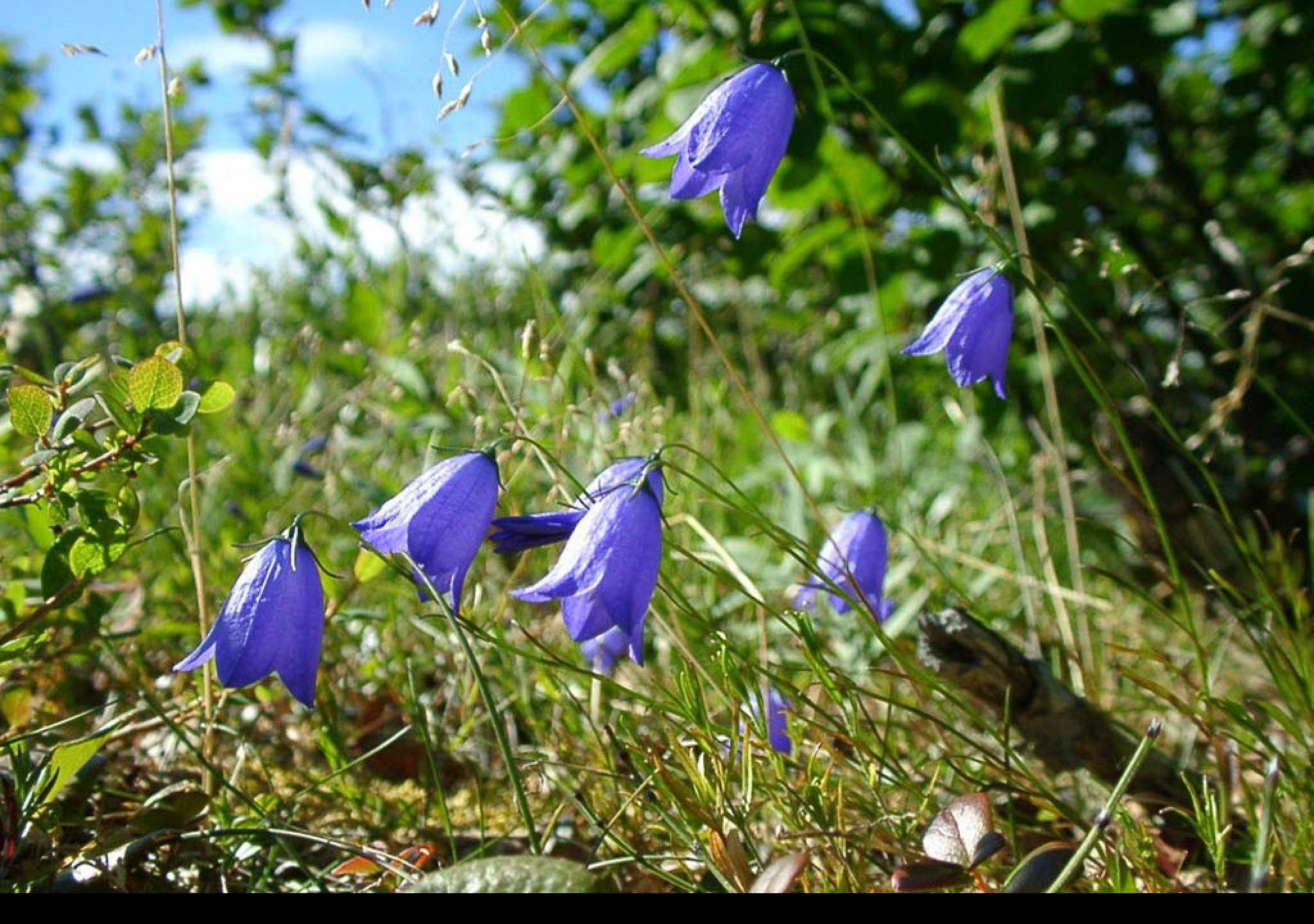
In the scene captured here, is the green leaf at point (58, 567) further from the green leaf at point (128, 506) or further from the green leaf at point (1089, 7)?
the green leaf at point (1089, 7)

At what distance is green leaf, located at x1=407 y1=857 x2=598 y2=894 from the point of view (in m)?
0.72

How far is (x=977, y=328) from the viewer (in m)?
1.16

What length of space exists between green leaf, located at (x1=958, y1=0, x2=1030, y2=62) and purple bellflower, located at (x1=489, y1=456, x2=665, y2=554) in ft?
4.82

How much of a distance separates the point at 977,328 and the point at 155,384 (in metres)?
0.80

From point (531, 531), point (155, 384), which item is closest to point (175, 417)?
point (155, 384)

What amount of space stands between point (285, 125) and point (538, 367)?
1820 millimetres

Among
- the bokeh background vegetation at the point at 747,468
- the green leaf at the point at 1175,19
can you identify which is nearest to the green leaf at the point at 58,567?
the bokeh background vegetation at the point at 747,468

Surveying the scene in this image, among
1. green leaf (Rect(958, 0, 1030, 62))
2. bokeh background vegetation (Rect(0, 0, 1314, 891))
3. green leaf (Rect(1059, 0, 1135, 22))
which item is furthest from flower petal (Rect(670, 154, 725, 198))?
green leaf (Rect(1059, 0, 1135, 22))

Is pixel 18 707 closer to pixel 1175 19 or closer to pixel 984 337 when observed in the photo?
pixel 984 337

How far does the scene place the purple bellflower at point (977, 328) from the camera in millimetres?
1155

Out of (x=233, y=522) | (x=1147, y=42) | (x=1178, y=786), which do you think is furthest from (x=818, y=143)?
(x=1178, y=786)

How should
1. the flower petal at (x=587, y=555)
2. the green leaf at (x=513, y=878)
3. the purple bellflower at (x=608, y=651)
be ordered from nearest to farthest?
the green leaf at (x=513, y=878) < the flower petal at (x=587, y=555) < the purple bellflower at (x=608, y=651)

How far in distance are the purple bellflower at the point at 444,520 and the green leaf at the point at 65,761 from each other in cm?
32
